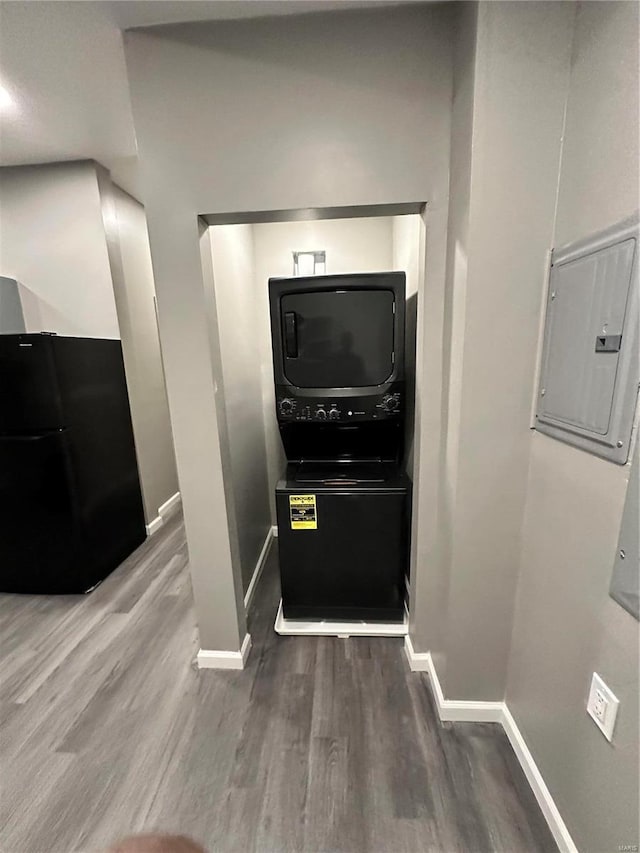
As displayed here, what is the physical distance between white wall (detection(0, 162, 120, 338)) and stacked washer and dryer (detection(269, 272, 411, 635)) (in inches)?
59.1

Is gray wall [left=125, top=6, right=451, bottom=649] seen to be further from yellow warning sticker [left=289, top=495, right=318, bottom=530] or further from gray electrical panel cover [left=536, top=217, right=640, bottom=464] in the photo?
yellow warning sticker [left=289, top=495, right=318, bottom=530]

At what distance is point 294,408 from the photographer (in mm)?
1771

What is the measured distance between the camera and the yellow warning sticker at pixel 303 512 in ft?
5.59

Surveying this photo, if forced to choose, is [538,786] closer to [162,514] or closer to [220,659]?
[220,659]

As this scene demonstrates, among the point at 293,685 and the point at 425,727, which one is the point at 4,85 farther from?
the point at 425,727

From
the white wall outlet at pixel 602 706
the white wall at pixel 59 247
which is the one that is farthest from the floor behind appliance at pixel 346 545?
the white wall at pixel 59 247

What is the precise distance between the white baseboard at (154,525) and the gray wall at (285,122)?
2.16 meters

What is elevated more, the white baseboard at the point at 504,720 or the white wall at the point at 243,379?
the white wall at the point at 243,379

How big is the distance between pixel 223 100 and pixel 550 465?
158 cm

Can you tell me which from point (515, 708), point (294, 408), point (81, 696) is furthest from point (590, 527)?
point (81, 696)

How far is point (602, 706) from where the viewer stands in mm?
853

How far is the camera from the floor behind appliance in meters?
1.70

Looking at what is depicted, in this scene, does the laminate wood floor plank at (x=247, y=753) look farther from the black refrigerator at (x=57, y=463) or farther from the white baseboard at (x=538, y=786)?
the black refrigerator at (x=57, y=463)

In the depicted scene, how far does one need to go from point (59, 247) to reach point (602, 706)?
135 inches
